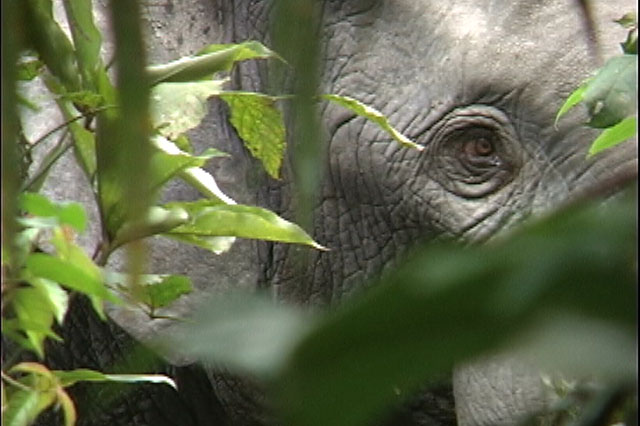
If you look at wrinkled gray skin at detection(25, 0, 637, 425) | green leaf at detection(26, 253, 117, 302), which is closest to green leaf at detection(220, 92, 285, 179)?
green leaf at detection(26, 253, 117, 302)

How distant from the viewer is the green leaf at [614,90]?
3.65 feet

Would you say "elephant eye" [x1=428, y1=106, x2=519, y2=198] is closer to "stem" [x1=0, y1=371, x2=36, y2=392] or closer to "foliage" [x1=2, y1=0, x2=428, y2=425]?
"foliage" [x1=2, y1=0, x2=428, y2=425]

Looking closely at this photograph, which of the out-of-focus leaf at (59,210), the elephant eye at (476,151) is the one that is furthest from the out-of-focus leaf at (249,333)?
the elephant eye at (476,151)

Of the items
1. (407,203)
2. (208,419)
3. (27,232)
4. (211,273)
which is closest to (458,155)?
(407,203)

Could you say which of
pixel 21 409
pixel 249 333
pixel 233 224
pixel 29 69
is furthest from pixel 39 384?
pixel 249 333

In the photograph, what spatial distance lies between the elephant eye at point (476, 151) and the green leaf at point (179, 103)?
942mm

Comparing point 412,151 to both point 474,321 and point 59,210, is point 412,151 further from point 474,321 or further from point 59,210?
point 474,321

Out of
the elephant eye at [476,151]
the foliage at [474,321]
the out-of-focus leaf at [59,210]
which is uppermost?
the foliage at [474,321]

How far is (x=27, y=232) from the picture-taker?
1.10 m

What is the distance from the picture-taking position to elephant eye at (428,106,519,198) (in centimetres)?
227

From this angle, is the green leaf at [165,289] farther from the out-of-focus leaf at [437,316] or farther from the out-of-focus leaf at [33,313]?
the out-of-focus leaf at [437,316]

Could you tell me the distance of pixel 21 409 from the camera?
43.4 inches

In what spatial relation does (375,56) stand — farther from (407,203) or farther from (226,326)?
(226,326)

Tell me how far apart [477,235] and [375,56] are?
34cm
